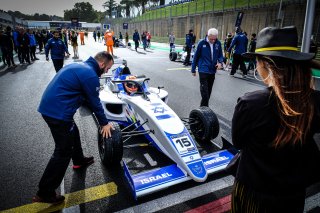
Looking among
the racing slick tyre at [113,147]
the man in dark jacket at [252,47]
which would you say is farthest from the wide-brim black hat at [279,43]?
the man in dark jacket at [252,47]

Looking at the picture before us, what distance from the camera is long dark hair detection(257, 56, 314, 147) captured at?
3.93 ft

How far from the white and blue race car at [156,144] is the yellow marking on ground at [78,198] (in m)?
0.36

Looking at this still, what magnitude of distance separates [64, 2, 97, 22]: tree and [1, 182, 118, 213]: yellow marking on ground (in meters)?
156

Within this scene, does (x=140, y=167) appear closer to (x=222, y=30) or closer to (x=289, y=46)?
(x=289, y=46)

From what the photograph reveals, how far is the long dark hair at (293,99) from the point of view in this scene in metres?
1.20

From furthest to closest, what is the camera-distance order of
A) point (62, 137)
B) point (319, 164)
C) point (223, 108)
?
point (223, 108) → point (62, 137) → point (319, 164)

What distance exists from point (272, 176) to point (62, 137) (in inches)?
90.0

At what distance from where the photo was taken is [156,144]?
369 centimetres

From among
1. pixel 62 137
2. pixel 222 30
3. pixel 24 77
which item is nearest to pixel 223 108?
pixel 62 137

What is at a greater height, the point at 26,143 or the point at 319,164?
the point at 319,164

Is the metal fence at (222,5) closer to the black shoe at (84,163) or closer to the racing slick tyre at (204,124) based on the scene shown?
the racing slick tyre at (204,124)

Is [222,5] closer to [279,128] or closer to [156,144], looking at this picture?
[156,144]

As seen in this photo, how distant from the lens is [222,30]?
29781mm

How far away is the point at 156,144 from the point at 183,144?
0.58 meters
